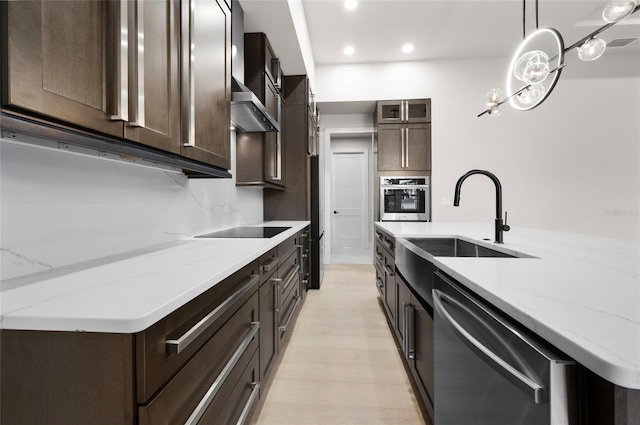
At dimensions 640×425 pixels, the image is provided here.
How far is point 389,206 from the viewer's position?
4.23 metres

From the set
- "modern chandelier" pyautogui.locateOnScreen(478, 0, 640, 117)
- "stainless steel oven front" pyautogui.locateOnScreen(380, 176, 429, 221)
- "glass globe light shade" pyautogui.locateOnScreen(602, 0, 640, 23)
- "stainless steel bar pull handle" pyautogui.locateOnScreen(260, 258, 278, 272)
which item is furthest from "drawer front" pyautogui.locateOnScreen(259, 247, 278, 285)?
"stainless steel oven front" pyautogui.locateOnScreen(380, 176, 429, 221)

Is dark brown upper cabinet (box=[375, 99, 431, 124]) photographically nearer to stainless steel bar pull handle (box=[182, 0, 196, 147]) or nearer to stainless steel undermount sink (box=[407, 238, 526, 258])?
stainless steel undermount sink (box=[407, 238, 526, 258])

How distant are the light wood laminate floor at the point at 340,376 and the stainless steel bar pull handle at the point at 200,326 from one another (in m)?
0.86

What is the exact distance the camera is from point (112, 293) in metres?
0.67

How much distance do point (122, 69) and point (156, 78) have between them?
19 cm

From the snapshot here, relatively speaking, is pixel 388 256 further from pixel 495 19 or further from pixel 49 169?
pixel 495 19

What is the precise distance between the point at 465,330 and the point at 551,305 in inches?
11.0

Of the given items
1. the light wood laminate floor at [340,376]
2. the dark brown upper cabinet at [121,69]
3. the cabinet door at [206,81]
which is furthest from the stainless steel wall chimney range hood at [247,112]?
the light wood laminate floor at [340,376]

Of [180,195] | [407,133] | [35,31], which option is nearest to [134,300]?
[35,31]

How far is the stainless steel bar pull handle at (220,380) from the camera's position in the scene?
0.74 metres

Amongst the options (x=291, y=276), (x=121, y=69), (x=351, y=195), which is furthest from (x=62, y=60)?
(x=351, y=195)

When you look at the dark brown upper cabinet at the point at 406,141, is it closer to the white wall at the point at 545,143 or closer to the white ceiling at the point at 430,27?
the white wall at the point at 545,143

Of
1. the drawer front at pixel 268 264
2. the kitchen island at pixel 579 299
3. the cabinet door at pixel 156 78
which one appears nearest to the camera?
the kitchen island at pixel 579 299

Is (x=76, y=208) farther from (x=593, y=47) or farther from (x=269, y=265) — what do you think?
(x=593, y=47)
